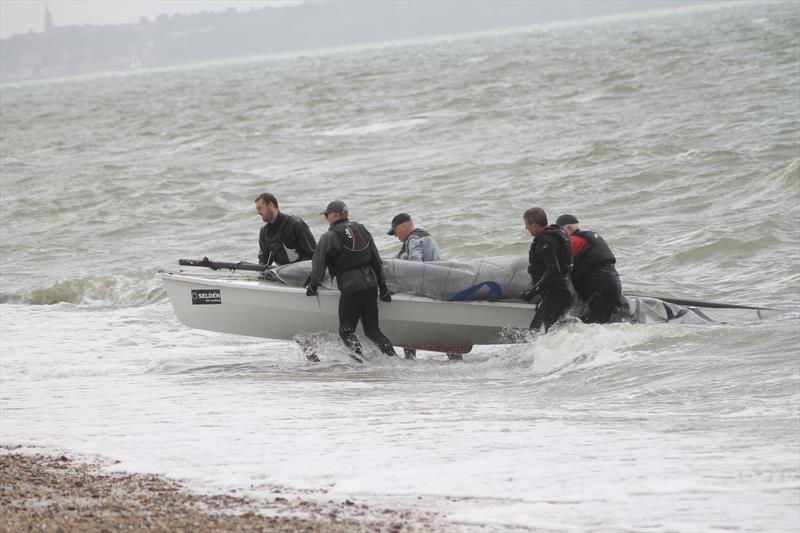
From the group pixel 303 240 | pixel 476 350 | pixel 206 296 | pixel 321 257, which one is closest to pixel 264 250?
pixel 303 240

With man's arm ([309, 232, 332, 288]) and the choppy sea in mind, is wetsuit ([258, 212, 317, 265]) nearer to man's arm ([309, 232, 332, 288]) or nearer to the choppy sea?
man's arm ([309, 232, 332, 288])

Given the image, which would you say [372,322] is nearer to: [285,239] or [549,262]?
[285,239]

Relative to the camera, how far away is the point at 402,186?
986 inches

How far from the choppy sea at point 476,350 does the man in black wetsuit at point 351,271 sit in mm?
462

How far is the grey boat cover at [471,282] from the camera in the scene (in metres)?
10.7

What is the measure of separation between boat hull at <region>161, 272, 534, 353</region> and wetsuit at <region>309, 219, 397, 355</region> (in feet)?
1.02

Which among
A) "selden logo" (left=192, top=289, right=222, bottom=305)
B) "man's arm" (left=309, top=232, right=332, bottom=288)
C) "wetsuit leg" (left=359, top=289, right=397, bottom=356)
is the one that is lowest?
"wetsuit leg" (left=359, top=289, right=397, bottom=356)

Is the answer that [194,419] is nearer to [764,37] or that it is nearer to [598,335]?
[598,335]

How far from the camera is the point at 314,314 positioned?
10.9 m

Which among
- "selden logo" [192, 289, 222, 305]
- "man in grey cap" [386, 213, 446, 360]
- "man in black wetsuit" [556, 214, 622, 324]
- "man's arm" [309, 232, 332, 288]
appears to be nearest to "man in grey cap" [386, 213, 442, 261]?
"man in grey cap" [386, 213, 446, 360]

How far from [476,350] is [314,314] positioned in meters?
1.81

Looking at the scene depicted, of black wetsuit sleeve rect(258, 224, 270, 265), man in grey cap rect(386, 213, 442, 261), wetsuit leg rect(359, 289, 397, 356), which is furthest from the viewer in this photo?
black wetsuit sleeve rect(258, 224, 270, 265)

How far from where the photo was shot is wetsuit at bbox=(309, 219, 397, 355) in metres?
10.2

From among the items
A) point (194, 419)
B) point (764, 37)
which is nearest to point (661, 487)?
point (194, 419)
